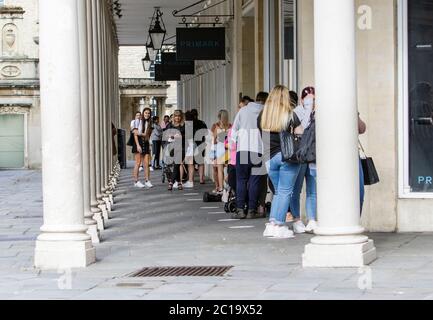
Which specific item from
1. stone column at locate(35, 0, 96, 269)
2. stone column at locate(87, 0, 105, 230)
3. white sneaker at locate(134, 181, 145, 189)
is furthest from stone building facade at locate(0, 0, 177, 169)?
stone column at locate(35, 0, 96, 269)

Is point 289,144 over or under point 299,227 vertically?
over

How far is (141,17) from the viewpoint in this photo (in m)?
35.6

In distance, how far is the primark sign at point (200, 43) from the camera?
23516 millimetres

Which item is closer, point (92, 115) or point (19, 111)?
point (92, 115)

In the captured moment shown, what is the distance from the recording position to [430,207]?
14.0 metres

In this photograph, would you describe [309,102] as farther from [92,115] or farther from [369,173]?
[92,115]

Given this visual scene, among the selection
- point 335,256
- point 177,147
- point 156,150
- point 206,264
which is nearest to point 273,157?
point 206,264

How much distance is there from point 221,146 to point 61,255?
395 inches

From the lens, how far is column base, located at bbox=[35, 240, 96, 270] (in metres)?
11.4

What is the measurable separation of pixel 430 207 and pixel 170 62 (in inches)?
857

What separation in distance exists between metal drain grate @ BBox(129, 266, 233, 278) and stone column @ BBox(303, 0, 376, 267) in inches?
34.6

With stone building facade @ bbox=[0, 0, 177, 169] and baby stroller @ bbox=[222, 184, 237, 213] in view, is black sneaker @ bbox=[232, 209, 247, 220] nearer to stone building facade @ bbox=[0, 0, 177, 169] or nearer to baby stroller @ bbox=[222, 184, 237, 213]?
baby stroller @ bbox=[222, 184, 237, 213]

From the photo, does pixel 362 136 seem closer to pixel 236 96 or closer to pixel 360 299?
pixel 360 299

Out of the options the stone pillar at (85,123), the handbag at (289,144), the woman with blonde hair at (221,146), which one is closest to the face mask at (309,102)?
the handbag at (289,144)
